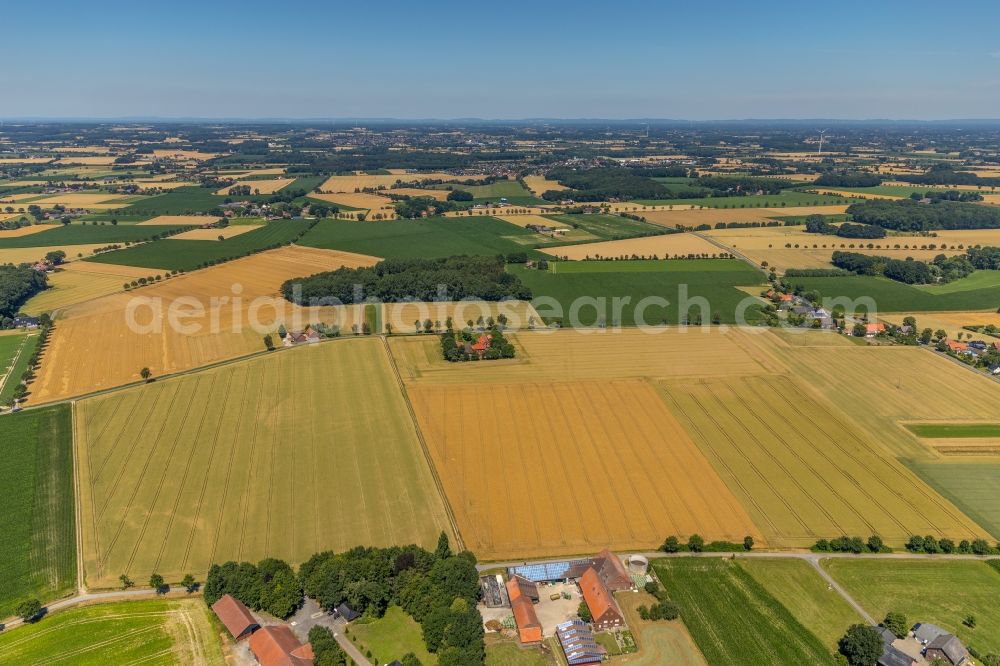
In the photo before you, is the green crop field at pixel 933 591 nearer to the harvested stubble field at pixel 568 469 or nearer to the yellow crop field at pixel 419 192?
the harvested stubble field at pixel 568 469

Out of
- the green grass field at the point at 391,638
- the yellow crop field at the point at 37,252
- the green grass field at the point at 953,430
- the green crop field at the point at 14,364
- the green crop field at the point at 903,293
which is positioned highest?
the yellow crop field at the point at 37,252

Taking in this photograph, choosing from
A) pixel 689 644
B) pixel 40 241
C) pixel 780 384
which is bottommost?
pixel 689 644

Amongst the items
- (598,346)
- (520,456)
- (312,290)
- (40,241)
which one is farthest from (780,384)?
(40,241)

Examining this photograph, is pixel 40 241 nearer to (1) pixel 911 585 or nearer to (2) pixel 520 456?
(2) pixel 520 456

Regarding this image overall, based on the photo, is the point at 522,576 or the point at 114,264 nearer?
the point at 522,576

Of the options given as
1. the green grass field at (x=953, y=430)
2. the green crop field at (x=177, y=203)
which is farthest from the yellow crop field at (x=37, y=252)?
the green grass field at (x=953, y=430)

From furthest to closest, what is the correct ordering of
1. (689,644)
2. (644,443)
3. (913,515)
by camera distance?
(644,443) → (913,515) → (689,644)

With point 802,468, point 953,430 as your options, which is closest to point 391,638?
point 802,468

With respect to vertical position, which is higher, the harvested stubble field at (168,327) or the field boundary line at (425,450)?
the harvested stubble field at (168,327)

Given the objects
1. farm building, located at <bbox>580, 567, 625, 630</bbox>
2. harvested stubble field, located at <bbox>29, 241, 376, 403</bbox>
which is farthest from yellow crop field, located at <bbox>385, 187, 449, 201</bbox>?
farm building, located at <bbox>580, 567, 625, 630</bbox>
